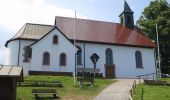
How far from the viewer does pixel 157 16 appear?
56312 millimetres

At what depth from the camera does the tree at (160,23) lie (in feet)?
176

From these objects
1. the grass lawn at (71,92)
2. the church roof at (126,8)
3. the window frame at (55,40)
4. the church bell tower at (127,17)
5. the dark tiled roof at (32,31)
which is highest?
the church roof at (126,8)

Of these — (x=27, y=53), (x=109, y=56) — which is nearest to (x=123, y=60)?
(x=109, y=56)

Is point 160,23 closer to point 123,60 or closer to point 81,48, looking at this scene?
point 123,60

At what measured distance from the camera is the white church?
39.8 m

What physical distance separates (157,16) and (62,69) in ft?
77.3

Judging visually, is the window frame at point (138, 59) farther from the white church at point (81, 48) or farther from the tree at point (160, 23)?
the tree at point (160, 23)

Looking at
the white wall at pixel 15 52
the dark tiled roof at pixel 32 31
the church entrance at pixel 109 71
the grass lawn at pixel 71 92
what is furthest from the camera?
the church entrance at pixel 109 71

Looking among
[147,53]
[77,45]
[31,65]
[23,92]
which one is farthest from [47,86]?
[147,53]

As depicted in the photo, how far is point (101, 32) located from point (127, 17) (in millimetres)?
6395

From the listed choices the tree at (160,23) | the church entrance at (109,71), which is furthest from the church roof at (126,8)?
the church entrance at (109,71)

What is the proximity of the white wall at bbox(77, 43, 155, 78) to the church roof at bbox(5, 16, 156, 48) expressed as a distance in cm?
69

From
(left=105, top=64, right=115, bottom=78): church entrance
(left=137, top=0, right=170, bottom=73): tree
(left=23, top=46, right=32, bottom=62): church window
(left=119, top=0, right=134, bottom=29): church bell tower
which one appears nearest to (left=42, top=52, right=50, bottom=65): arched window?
(left=23, top=46, right=32, bottom=62): church window

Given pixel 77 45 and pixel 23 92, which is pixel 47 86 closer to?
pixel 23 92
